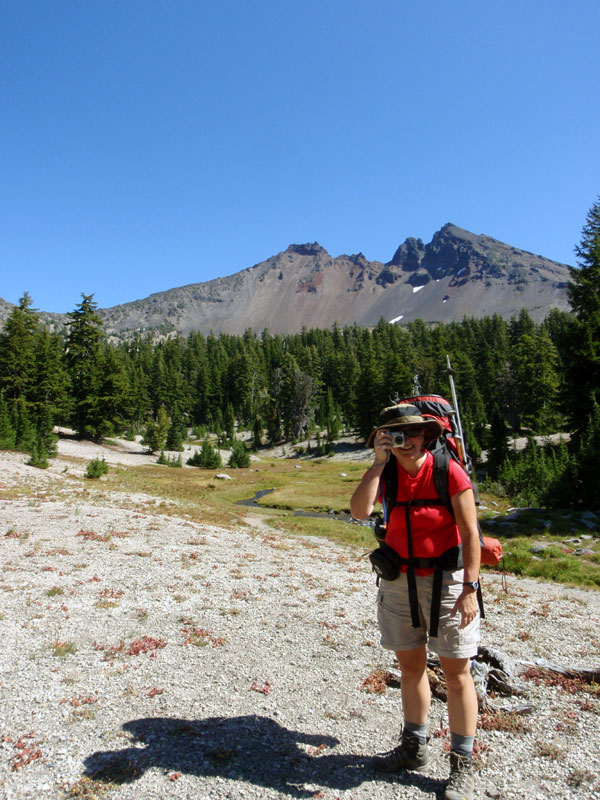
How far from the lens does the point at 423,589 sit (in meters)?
4.05

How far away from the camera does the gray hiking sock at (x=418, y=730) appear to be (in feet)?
14.2

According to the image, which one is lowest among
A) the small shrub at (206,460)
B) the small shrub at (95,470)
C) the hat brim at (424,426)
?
the small shrub at (206,460)

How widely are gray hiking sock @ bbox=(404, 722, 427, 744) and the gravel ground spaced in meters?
0.38

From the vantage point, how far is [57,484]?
90.6 feet

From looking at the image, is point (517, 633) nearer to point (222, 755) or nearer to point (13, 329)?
point (222, 755)

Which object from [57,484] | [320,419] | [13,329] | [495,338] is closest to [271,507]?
[57,484]

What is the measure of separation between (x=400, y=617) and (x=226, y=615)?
613cm

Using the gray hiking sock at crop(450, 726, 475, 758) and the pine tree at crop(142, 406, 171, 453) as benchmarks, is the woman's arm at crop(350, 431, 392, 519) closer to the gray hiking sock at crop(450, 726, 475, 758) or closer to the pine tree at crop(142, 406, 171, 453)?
the gray hiking sock at crop(450, 726, 475, 758)

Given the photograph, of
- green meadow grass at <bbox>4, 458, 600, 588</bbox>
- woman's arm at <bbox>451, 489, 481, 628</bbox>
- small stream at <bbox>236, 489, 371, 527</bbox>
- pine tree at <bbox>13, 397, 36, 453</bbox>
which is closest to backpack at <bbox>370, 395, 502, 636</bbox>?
woman's arm at <bbox>451, 489, 481, 628</bbox>

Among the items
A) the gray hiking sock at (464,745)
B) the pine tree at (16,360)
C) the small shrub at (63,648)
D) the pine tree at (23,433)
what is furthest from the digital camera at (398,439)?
the pine tree at (16,360)

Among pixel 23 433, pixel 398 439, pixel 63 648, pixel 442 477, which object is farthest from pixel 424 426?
pixel 23 433

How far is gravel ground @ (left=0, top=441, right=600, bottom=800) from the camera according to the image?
173 inches

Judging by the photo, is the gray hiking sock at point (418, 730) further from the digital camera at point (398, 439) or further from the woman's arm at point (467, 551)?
the digital camera at point (398, 439)

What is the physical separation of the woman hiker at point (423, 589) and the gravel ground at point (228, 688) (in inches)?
19.7
